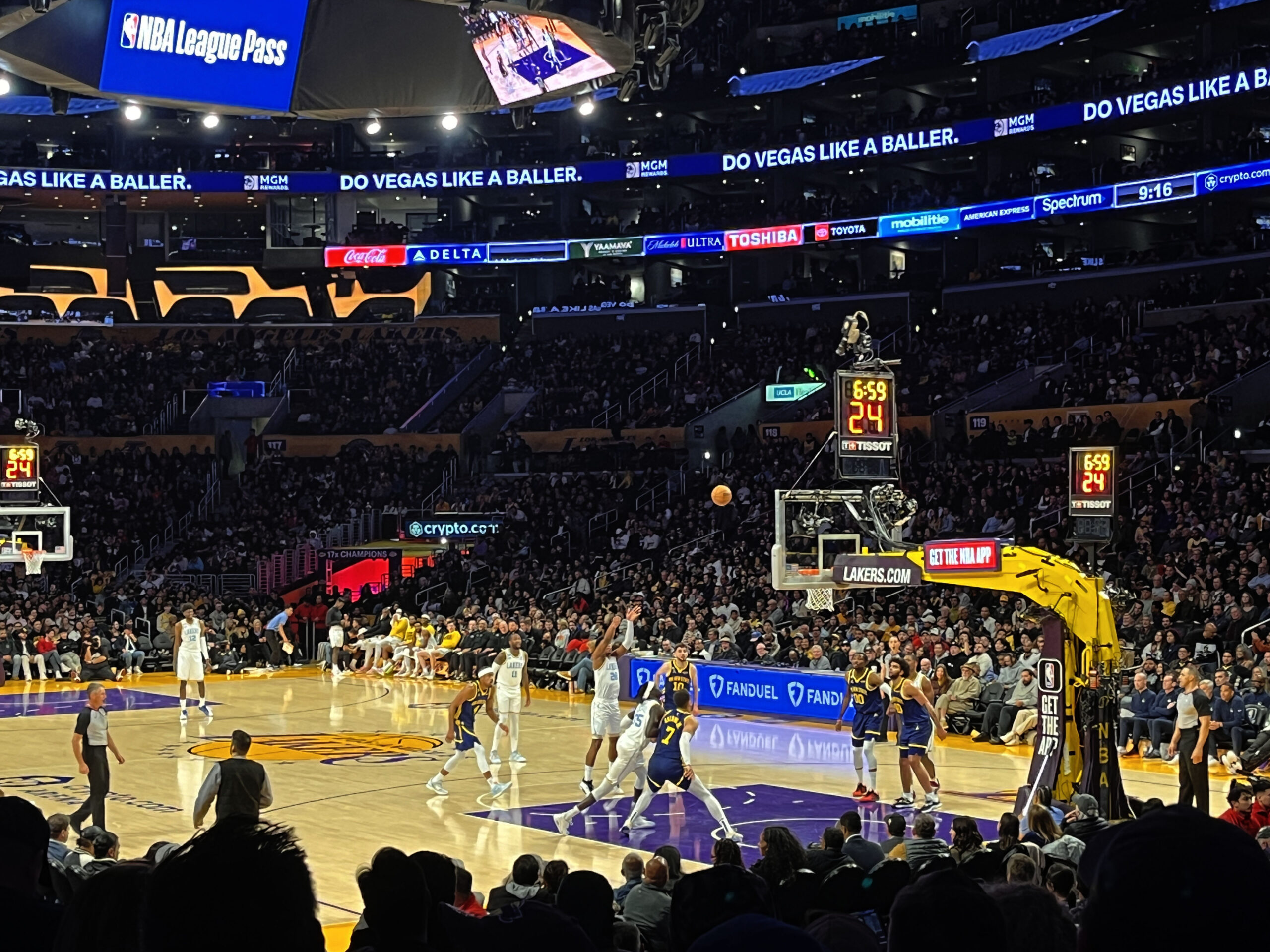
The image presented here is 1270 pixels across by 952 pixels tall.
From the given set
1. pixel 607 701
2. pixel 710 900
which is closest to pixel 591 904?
pixel 710 900

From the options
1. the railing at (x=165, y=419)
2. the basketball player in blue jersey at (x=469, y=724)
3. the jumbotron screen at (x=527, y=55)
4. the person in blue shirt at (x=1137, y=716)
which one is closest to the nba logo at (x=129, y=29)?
the jumbotron screen at (x=527, y=55)

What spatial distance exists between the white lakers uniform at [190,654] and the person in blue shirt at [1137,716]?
1516 cm

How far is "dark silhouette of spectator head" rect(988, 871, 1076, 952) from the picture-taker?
3.03 m

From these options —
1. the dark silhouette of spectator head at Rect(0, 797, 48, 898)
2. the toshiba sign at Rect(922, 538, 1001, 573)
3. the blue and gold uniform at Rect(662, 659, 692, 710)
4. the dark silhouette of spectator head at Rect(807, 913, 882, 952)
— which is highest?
the toshiba sign at Rect(922, 538, 1001, 573)

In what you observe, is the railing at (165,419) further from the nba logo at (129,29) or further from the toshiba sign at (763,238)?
the nba logo at (129,29)

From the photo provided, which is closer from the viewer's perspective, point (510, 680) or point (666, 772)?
point (666, 772)

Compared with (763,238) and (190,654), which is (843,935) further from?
(763,238)

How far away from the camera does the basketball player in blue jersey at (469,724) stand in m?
18.6

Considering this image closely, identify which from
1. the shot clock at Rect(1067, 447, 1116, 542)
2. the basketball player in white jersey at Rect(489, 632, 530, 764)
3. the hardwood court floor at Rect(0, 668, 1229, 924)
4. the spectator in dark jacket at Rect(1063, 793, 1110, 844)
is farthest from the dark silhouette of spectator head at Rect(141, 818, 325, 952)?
the basketball player in white jersey at Rect(489, 632, 530, 764)

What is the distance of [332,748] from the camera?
2394 cm

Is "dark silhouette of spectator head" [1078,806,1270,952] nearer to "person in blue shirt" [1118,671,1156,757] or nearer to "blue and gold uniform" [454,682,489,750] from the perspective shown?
"blue and gold uniform" [454,682,489,750]

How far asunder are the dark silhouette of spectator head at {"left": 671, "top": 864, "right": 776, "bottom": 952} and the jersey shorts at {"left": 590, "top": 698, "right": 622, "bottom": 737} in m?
14.8

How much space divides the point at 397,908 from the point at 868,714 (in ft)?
53.1

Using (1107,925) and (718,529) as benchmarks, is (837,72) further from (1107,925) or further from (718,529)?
(1107,925)
